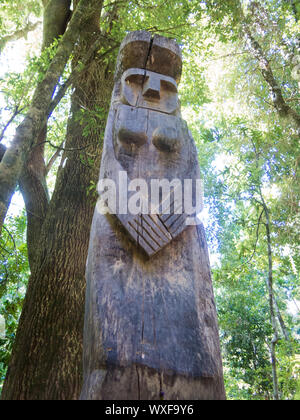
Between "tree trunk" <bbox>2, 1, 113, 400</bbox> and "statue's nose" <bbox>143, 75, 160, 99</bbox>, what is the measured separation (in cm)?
156

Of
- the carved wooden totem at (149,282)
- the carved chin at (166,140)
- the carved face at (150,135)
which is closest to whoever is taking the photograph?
the carved wooden totem at (149,282)

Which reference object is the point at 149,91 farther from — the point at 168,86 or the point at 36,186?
the point at 36,186

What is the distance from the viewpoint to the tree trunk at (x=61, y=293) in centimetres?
310

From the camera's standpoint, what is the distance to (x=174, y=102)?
338cm

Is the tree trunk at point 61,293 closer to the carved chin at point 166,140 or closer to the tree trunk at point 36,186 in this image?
the tree trunk at point 36,186

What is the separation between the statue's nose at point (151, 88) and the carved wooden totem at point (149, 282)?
0.01 m

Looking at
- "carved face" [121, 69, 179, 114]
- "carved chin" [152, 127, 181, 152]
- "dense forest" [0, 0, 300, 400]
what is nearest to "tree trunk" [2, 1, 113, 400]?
"dense forest" [0, 0, 300, 400]

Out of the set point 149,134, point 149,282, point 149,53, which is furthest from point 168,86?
point 149,282

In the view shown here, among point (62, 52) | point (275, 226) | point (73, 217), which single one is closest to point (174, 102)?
point (62, 52)

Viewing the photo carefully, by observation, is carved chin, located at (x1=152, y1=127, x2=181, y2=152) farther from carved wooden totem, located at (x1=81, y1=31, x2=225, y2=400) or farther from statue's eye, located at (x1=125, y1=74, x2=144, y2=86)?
statue's eye, located at (x1=125, y1=74, x2=144, y2=86)

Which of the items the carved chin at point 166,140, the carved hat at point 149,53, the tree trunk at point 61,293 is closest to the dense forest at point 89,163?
the tree trunk at point 61,293

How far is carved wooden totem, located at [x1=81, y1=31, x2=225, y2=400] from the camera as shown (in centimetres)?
178
